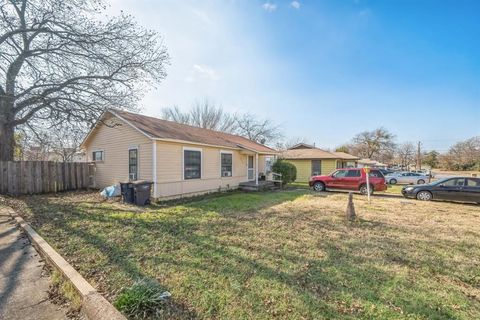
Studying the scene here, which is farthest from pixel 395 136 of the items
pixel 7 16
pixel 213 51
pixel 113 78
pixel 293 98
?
pixel 7 16

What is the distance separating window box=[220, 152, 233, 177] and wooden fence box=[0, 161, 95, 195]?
24.9 ft

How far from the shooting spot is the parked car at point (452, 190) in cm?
1063

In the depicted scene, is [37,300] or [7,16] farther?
[7,16]

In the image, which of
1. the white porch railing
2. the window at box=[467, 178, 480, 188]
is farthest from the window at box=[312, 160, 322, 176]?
the window at box=[467, 178, 480, 188]

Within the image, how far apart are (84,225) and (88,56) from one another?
762 centimetres

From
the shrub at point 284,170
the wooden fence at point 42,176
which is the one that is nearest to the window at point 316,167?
the shrub at point 284,170

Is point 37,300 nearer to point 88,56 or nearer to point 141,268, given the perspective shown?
point 141,268

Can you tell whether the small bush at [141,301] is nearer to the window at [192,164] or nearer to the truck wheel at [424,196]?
the window at [192,164]

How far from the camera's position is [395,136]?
5066 cm

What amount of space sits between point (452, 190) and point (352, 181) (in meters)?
4.55

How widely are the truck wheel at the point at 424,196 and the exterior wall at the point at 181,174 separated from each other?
1002cm

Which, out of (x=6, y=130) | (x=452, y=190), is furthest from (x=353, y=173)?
(x=6, y=130)

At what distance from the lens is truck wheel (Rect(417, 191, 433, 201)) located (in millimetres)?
11691

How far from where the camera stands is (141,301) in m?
2.61
